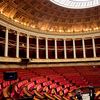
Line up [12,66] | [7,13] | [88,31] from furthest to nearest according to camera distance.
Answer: [88,31]
[7,13]
[12,66]

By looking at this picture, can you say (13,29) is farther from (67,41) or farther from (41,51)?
(67,41)

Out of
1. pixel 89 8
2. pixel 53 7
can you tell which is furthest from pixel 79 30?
pixel 53 7

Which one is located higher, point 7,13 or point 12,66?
point 7,13

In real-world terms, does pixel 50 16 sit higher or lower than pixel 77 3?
lower

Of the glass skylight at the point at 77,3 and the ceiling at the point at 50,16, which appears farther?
the glass skylight at the point at 77,3

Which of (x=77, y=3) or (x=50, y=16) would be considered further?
(x=77, y=3)

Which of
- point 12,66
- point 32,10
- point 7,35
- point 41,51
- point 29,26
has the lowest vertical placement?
point 12,66

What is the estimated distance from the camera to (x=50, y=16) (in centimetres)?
2641

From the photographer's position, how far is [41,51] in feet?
90.4

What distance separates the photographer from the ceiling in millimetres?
22484

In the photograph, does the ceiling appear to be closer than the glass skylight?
Yes

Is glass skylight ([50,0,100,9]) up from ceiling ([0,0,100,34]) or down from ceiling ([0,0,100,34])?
up

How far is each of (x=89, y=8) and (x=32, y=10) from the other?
8.50m

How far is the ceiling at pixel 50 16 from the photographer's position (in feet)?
73.8
